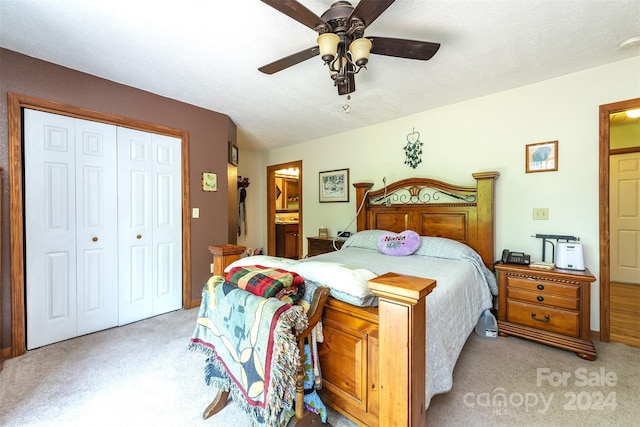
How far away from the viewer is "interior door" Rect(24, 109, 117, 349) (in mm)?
2115

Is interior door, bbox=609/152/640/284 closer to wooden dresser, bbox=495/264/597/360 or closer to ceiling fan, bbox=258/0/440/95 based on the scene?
wooden dresser, bbox=495/264/597/360

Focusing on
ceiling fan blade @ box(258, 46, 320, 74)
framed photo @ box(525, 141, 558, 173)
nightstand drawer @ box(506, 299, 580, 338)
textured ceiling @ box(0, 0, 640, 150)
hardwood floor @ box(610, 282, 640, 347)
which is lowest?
hardwood floor @ box(610, 282, 640, 347)

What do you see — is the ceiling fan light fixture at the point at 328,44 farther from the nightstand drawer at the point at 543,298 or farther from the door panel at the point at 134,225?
the nightstand drawer at the point at 543,298

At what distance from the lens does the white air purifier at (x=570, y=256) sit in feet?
7.02

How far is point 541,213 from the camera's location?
2.47 meters

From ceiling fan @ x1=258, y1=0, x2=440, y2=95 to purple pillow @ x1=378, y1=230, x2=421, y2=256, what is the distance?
1605mm

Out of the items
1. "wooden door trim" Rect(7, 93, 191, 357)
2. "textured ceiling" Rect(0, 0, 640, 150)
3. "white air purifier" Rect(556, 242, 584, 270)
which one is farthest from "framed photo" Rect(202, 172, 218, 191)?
"white air purifier" Rect(556, 242, 584, 270)

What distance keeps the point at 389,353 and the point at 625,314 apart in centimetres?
344

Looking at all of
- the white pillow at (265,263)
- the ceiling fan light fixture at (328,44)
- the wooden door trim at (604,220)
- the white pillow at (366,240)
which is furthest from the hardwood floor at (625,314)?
the ceiling fan light fixture at (328,44)

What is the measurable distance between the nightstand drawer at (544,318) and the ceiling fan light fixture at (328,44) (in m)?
2.46

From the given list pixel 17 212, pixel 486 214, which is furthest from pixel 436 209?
pixel 17 212

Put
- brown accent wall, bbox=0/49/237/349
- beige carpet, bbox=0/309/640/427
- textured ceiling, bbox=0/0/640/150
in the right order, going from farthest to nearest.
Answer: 1. brown accent wall, bbox=0/49/237/349
2. textured ceiling, bbox=0/0/640/150
3. beige carpet, bbox=0/309/640/427

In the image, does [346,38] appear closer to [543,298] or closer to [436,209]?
[436,209]

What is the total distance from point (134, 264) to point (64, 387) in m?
1.16
